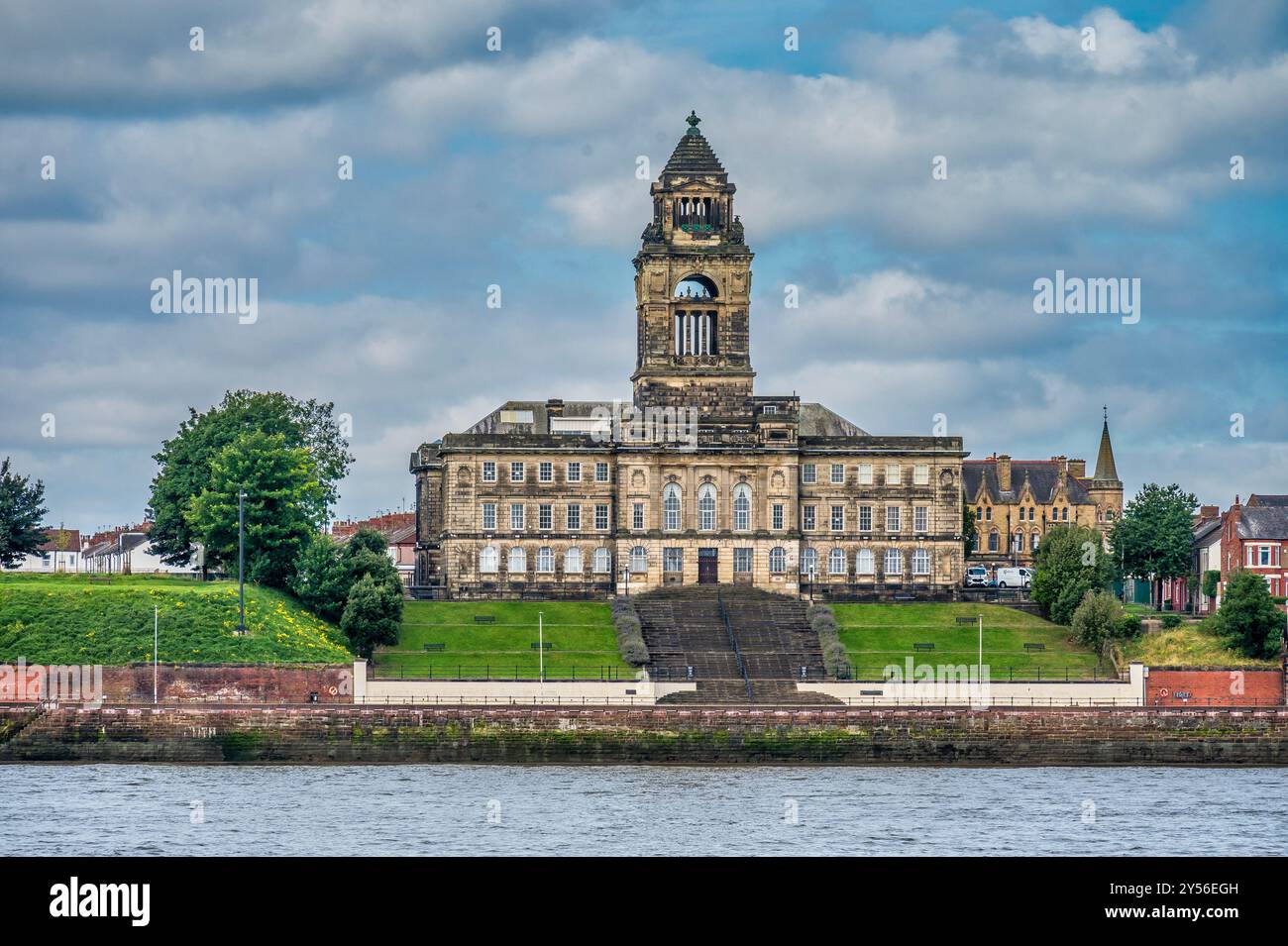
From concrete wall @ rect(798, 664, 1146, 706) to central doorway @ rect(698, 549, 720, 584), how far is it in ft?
71.2

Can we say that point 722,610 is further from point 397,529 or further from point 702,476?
point 397,529

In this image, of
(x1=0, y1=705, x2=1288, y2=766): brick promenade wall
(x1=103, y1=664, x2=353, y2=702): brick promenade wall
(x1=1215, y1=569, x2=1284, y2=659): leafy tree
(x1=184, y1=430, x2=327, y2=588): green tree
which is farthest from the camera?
(x1=184, y1=430, x2=327, y2=588): green tree

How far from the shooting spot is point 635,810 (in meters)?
57.9

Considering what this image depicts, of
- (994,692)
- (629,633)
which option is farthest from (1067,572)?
(629,633)

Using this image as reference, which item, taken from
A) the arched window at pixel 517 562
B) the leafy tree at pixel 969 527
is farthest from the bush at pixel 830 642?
the leafy tree at pixel 969 527

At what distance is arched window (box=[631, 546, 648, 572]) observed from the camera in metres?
106

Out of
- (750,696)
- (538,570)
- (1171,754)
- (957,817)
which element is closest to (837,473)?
(538,570)

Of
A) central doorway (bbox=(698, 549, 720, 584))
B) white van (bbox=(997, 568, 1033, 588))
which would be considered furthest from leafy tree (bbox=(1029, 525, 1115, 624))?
white van (bbox=(997, 568, 1033, 588))

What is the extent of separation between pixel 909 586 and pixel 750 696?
2616 centimetres

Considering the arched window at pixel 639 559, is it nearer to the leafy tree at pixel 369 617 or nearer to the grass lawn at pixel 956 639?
the grass lawn at pixel 956 639

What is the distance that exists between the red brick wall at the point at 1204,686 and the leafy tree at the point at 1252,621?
3.43 meters

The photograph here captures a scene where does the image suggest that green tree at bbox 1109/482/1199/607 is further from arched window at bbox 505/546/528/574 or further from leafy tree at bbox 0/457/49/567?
leafy tree at bbox 0/457/49/567

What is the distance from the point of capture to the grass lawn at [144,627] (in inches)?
3132
